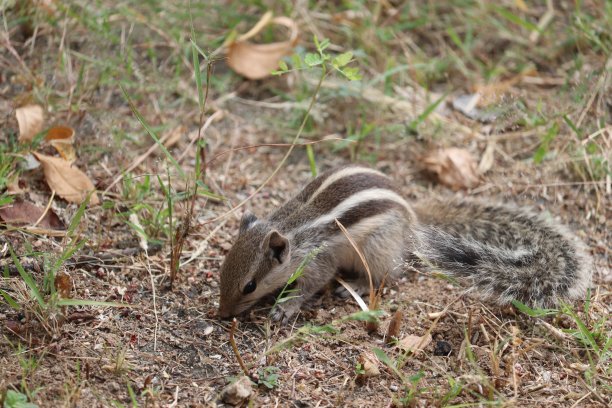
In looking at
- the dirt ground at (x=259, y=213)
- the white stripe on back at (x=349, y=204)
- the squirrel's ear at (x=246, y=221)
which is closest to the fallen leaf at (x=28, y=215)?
the dirt ground at (x=259, y=213)

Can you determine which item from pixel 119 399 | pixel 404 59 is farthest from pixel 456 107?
pixel 119 399

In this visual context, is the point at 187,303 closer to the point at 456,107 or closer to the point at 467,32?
the point at 456,107

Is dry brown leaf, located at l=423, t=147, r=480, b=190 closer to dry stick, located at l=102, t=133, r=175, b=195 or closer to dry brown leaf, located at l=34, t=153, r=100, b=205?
dry stick, located at l=102, t=133, r=175, b=195

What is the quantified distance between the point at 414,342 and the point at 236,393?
0.94 meters

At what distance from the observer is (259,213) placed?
456 centimetres

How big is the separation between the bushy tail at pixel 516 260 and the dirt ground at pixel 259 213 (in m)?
0.15

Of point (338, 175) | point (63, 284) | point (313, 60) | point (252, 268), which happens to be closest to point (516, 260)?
point (338, 175)

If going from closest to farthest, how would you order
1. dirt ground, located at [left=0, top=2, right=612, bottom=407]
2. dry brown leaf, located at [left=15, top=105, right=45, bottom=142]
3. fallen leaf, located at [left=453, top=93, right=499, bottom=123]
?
dirt ground, located at [left=0, top=2, right=612, bottom=407], dry brown leaf, located at [left=15, top=105, right=45, bottom=142], fallen leaf, located at [left=453, top=93, right=499, bottom=123]

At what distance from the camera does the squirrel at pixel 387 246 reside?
11.8 ft

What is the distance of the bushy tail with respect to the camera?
3.57 m

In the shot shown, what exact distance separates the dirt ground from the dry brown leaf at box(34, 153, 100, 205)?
3.0 inches

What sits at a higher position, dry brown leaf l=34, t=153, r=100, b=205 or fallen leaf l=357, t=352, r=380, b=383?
dry brown leaf l=34, t=153, r=100, b=205

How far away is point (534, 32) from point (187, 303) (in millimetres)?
3933

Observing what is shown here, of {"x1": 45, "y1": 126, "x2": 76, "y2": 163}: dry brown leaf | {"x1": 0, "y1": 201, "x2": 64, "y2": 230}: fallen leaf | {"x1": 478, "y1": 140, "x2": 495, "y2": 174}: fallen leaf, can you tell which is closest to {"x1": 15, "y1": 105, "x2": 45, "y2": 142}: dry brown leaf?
{"x1": 45, "y1": 126, "x2": 76, "y2": 163}: dry brown leaf
